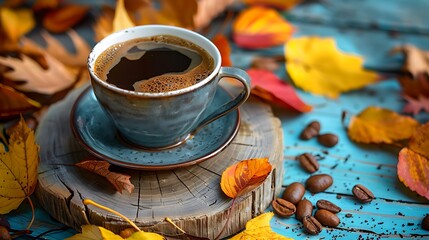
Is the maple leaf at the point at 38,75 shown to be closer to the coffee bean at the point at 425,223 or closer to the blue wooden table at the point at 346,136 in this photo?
the blue wooden table at the point at 346,136

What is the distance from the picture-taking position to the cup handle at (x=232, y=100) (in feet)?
3.66

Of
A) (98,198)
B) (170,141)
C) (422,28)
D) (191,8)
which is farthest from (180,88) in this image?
(422,28)

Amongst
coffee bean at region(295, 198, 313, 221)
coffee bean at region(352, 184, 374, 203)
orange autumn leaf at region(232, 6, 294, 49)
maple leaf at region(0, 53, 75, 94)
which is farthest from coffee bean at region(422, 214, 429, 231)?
maple leaf at region(0, 53, 75, 94)

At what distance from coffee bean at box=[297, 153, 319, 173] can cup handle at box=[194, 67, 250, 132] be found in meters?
0.23

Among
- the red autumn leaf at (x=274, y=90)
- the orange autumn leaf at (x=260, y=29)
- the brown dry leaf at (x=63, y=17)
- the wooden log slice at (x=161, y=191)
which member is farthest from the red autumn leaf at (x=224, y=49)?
the brown dry leaf at (x=63, y=17)

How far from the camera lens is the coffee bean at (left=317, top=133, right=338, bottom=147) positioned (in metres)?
1.33

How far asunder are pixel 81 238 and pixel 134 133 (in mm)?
216

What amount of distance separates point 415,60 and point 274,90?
1.50 ft

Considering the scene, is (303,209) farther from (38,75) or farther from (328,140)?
(38,75)

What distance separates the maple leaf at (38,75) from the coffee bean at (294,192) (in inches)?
24.3

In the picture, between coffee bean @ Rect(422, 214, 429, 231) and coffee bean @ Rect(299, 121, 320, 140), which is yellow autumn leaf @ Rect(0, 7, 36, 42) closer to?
coffee bean @ Rect(299, 121, 320, 140)

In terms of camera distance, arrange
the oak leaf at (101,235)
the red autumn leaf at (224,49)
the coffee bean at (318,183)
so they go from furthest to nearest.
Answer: the red autumn leaf at (224,49), the coffee bean at (318,183), the oak leaf at (101,235)

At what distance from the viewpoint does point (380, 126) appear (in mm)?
1358

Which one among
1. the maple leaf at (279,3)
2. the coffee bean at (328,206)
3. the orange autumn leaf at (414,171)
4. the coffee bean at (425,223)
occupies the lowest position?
the coffee bean at (328,206)
